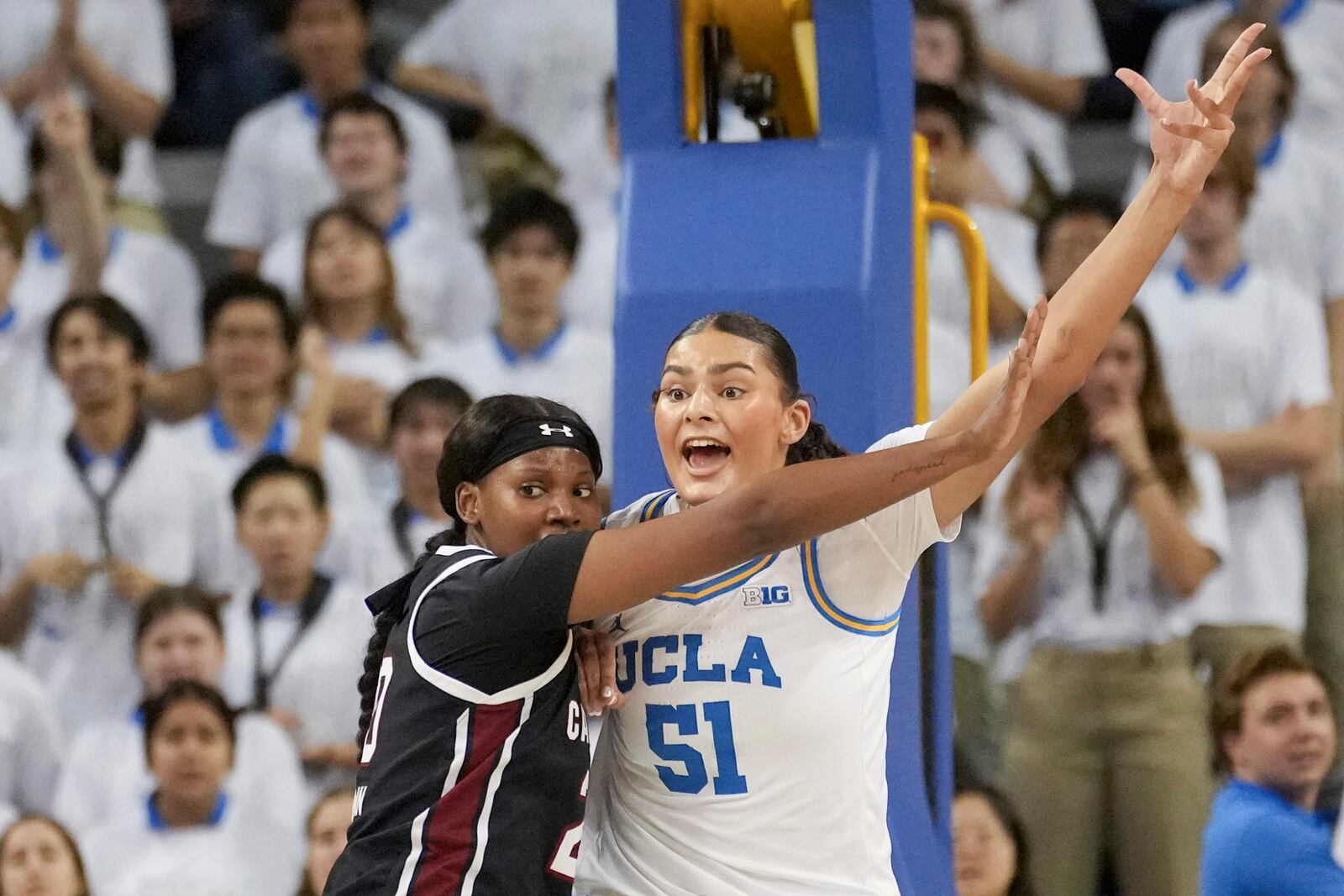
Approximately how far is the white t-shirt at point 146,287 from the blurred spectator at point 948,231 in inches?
100

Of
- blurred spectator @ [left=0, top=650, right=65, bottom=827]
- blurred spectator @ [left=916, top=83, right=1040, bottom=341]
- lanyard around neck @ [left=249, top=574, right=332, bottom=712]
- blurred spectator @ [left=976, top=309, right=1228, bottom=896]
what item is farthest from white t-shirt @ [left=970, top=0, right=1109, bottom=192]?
blurred spectator @ [left=0, top=650, right=65, bottom=827]

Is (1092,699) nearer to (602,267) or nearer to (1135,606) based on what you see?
(1135,606)

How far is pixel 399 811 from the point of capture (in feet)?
7.66

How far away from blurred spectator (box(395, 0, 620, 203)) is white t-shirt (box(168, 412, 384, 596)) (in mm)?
1244

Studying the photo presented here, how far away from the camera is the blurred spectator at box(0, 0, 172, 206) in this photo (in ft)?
21.9

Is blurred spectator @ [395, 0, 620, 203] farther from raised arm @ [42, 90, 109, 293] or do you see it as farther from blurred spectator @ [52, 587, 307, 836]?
blurred spectator @ [52, 587, 307, 836]

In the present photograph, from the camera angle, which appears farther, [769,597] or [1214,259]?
[1214,259]

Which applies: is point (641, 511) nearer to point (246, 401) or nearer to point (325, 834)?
point (325, 834)

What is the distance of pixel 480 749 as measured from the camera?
2.32 metres

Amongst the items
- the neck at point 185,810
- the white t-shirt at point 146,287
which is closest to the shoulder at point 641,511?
the neck at point 185,810

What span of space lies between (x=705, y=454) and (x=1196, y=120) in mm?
784

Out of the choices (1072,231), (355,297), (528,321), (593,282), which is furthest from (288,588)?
(1072,231)

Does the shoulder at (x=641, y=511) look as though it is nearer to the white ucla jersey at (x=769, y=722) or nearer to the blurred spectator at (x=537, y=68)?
the white ucla jersey at (x=769, y=722)

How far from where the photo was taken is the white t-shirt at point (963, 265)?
5.69 meters
